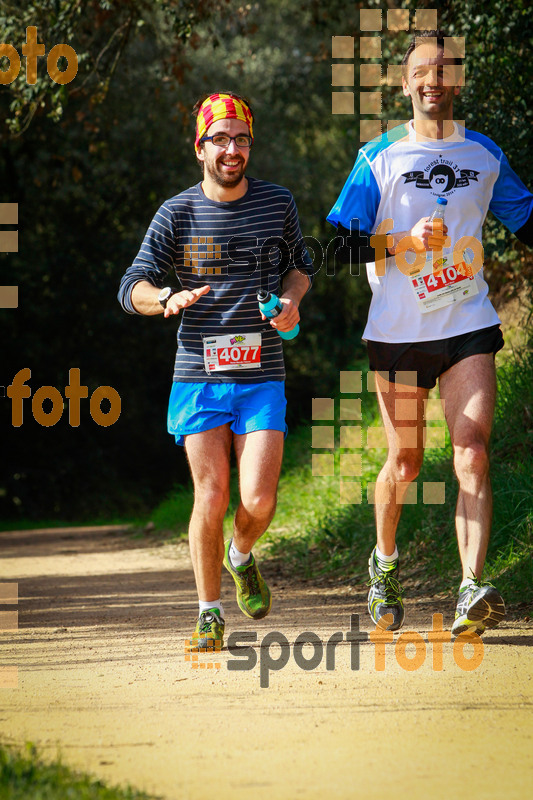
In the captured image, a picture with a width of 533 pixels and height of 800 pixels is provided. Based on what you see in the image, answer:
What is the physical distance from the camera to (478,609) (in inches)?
164

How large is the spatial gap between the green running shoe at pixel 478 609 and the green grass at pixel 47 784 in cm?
193

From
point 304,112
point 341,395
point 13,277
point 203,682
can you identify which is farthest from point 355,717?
point 304,112

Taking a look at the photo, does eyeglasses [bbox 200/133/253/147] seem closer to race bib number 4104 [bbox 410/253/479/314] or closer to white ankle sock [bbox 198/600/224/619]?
race bib number 4104 [bbox 410/253/479/314]

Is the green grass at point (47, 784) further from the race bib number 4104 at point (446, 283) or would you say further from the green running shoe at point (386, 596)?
the race bib number 4104 at point (446, 283)

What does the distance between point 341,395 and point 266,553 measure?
521 cm

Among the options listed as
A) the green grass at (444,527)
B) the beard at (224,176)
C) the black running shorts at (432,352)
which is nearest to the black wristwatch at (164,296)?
the beard at (224,176)

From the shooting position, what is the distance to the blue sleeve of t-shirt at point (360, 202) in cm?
461

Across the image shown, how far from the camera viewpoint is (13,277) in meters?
18.1

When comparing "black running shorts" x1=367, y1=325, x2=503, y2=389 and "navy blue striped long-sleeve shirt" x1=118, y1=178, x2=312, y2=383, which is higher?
"navy blue striped long-sleeve shirt" x1=118, y1=178, x2=312, y2=383

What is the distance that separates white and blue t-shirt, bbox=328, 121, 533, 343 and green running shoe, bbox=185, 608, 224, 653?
4.86 feet

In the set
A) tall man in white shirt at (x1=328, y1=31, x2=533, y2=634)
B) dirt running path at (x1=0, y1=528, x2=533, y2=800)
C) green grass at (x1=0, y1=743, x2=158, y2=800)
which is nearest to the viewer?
green grass at (x1=0, y1=743, x2=158, y2=800)

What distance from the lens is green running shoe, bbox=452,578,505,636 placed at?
416 cm

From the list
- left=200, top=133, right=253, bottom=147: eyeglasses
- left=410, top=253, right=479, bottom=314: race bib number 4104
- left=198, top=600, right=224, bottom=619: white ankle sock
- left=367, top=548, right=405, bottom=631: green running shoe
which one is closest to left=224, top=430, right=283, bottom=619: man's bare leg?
left=198, top=600, right=224, bottom=619: white ankle sock

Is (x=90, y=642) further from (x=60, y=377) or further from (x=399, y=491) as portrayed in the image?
(x=60, y=377)
